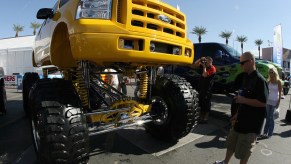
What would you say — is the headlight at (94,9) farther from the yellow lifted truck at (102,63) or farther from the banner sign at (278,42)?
the banner sign at (278,42)

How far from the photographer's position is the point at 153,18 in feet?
11.5

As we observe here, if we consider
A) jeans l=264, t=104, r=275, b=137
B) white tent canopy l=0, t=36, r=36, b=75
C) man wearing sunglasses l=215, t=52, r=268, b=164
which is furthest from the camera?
white tent canopy l=0, t=36, r=36, b=75

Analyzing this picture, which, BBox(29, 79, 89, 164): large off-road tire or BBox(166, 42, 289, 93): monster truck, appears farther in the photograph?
BBox(166, 42, 289, 93): monster truck

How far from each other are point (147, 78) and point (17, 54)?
20.9 meters

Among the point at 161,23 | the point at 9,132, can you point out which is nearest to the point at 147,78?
the point at 161,23

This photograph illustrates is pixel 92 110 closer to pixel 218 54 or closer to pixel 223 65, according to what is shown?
pixel 218 54

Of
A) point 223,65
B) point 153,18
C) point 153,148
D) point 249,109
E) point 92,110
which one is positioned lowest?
point 153,148

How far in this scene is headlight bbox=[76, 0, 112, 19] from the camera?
10.0 ft

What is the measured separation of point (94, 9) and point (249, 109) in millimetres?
2247

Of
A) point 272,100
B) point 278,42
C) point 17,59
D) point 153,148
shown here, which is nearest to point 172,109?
point 153,148

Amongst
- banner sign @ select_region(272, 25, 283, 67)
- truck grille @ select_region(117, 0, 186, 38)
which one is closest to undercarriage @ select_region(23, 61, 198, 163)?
truck grille @ select_region(117, 0, 186, 38)

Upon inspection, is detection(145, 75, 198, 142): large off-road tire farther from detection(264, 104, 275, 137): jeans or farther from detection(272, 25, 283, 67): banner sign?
detection(272, 25, 283, 67): banner sign

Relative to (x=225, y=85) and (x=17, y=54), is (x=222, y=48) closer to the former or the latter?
(x=225, y=85)

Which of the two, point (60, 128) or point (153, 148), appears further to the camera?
point (153, 148)
